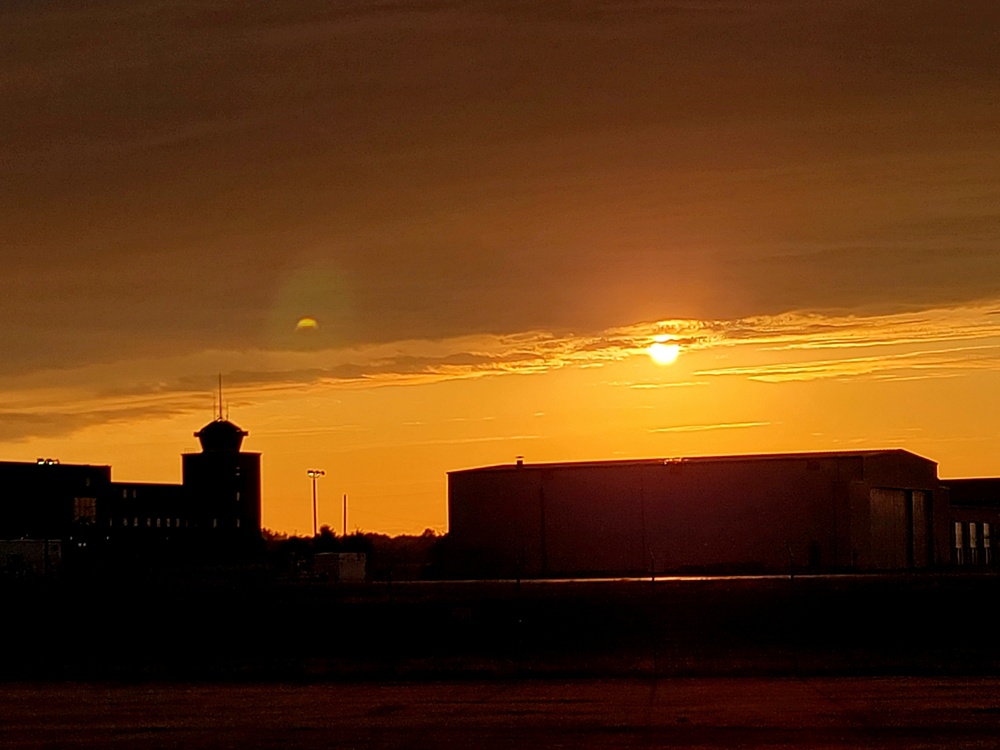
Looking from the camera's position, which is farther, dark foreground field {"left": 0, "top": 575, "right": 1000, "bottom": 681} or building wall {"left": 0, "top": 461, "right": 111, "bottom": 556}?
building wall {"left": 0, "top": 461, "right": 111, "bottom": 556}

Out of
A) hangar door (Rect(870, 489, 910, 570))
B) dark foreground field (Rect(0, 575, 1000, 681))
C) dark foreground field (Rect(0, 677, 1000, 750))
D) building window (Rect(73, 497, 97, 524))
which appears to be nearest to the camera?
dark foreground field (Rect(0, 677, 1000, 750))

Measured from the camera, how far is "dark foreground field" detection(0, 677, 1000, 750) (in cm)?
2450

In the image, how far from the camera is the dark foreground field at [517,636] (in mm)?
40125

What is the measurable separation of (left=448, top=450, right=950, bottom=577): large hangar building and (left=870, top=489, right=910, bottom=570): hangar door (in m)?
0.09

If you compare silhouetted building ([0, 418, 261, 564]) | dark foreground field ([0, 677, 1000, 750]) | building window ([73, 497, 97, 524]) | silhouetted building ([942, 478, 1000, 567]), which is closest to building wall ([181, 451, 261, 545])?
silhouetted building ([0, 418, 261, 564])

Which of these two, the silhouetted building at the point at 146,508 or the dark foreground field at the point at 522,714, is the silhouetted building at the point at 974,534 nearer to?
the silhouetted building at the point at 146,508

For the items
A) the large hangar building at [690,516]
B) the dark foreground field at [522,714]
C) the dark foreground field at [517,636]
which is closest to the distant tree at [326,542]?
the large hangar building at [690,516]

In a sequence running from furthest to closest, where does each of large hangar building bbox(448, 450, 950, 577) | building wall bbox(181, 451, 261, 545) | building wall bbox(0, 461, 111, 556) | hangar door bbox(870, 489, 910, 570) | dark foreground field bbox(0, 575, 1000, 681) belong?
building wall bbox(181, 451, 261, 545) → building wall bbox(0, 461, 111, 556) → hangar door bbox(870, 489, 910, 570) → large hangar building bbox(448, 450, 950, 577) → dark foreground field bbox(0, 575, 1000, 681)

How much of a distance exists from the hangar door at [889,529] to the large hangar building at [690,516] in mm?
87

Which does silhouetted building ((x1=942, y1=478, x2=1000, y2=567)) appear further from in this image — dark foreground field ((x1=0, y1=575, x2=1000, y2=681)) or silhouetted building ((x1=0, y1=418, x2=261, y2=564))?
silhouetted building ((x1=0, y1=418, x2=261, y2=564))

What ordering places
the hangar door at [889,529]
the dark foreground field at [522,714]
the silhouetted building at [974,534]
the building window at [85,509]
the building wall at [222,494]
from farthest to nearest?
the building wall at [222,494]
the building window at [85,509]
the silhouetted building at [974,534]
the hangar door at [889,529]
the dark foreground field at [522,714]

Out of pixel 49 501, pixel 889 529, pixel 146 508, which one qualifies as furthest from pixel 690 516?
pixel 146 508

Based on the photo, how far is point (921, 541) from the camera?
102875 mm

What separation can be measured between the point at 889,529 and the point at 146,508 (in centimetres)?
7805
